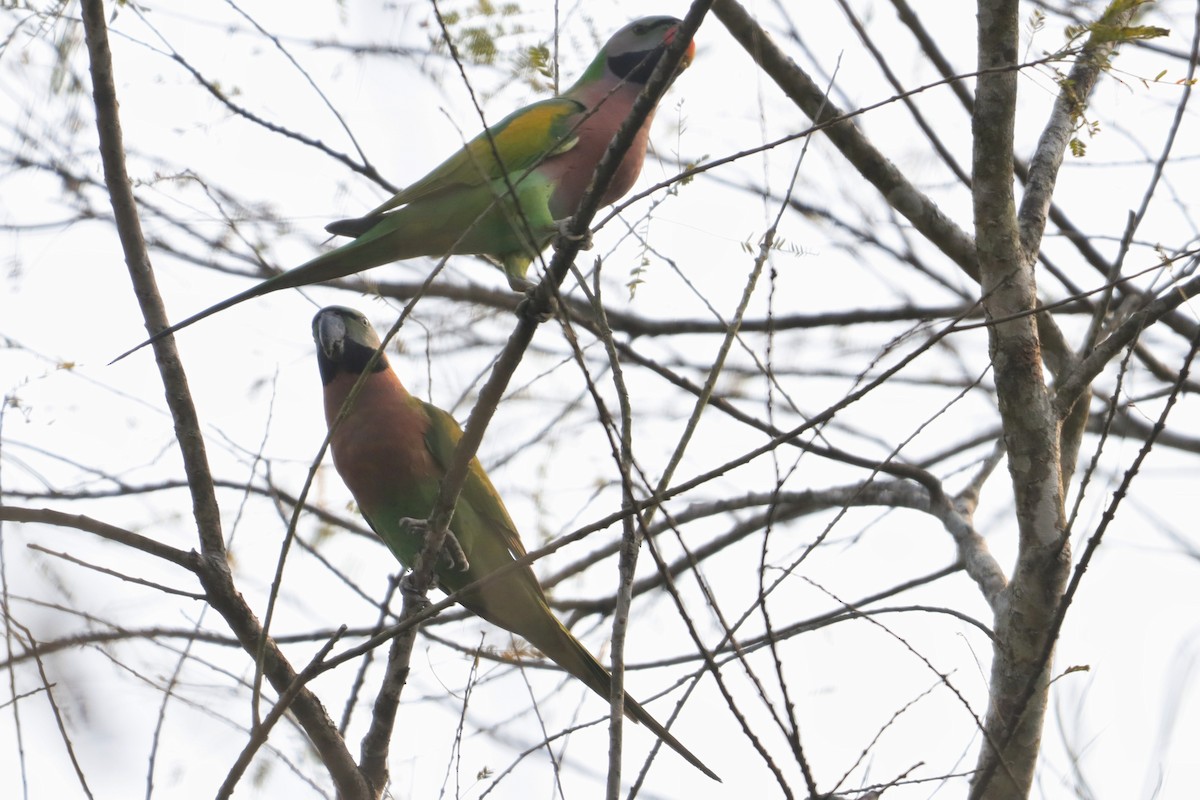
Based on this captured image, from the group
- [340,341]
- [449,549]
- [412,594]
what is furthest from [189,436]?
[340,341]

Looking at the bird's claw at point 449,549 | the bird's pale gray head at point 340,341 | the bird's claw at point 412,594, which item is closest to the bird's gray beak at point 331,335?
the bird's pale gray head at point 340,341

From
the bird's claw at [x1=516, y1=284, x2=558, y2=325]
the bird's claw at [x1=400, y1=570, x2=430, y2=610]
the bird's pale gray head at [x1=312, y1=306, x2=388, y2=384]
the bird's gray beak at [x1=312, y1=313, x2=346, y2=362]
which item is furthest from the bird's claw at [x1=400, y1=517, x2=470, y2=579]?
the bird's claw at [x1=516, y1=284, x2=558, y2=325]

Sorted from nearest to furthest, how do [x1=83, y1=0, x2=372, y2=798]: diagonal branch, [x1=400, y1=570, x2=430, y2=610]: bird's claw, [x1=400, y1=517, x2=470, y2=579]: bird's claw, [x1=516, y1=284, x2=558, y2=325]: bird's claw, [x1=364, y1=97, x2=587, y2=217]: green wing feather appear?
[x1=83, y1=0, x2=372, y2=798]: diagonal branch → [x1=516, y1=284, x2=558, y2=325]: bird's claw → [x1=400, y1=570, x2=430, y2=610]: bird's claw → [x1=400, y1=517, x2=470, y2=579]: bird's claw → [x1=364, y1=97, x2=587, y2=217]: green wing feather

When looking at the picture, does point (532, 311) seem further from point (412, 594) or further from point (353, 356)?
point (353, 356)

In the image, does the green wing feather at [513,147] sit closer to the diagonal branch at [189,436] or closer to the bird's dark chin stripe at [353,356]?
the bird's dark chin stripe at [353,356]

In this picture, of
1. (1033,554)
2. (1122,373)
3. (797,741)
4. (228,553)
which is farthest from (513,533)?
(1122,373)

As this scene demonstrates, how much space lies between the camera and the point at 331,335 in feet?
17.0

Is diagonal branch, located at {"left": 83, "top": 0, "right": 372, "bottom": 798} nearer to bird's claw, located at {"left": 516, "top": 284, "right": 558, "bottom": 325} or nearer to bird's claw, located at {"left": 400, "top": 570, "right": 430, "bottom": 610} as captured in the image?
bird's claw, located at {"left": 400, "top": 570, "right": 430, "bottom": 610}

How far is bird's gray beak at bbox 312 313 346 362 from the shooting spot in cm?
518

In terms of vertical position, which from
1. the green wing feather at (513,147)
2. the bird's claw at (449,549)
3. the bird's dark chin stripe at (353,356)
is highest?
the green wing feather at (513,147)

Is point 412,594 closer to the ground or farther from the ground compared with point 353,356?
closer to the ground

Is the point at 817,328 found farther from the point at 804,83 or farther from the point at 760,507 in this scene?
the point at 804,83

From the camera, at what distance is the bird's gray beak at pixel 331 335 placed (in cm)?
518

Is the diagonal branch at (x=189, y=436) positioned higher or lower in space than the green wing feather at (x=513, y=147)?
lower
